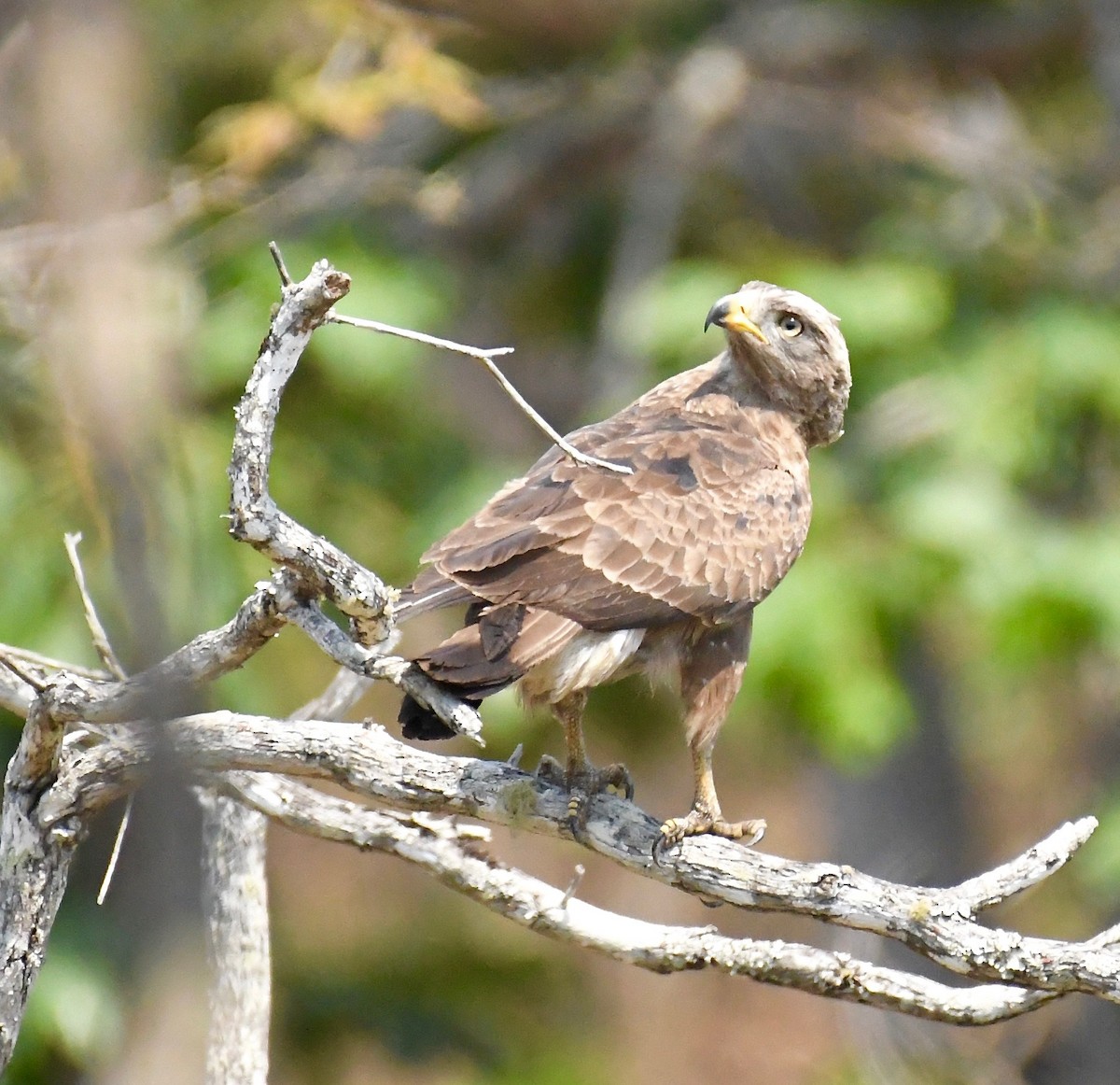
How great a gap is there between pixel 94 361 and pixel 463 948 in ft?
23.1

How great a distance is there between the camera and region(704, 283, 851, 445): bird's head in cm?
474

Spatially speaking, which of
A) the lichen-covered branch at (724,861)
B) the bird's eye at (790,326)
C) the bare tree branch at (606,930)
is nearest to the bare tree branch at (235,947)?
the bare tree branch at (606,930)

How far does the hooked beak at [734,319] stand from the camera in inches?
184

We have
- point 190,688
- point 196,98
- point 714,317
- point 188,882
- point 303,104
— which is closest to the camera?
point 188,882

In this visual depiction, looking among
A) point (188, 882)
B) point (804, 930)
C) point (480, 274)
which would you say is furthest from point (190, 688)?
point (480, 274)

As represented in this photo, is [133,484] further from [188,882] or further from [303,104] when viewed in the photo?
[303,104]

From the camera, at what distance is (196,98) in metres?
8.73

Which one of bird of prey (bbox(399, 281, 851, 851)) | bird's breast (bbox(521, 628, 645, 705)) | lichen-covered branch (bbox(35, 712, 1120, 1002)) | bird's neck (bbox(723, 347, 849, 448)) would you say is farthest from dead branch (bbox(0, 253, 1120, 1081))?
bird's neck (bbox(723, 347, 849, 448))

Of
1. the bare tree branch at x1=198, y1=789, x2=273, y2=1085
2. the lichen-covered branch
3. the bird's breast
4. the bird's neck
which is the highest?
the bird's neck

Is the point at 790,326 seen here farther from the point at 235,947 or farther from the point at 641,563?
the point at 235,947

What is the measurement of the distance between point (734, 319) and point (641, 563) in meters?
1.02

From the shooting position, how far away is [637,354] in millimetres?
7453

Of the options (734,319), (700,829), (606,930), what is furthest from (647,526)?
(606,930)

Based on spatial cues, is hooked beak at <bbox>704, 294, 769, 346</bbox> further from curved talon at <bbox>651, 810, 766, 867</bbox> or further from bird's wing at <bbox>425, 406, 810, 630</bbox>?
curved talon at <bbox>651, 810, 766, 867</bbox>
